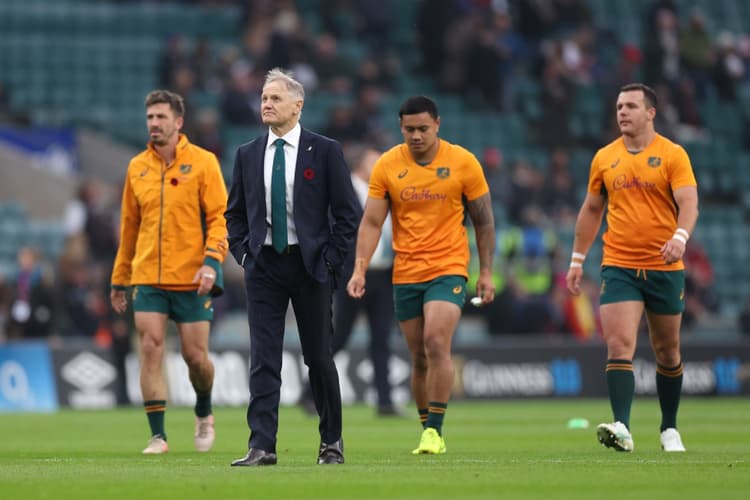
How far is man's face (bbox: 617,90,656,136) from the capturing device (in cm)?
1199

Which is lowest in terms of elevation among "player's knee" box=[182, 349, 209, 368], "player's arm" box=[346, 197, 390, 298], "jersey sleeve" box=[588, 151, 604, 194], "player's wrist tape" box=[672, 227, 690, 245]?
"player's knee" box=[182, 349, 209, 368]

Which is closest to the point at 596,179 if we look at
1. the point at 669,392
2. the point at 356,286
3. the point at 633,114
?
the point at 633,114

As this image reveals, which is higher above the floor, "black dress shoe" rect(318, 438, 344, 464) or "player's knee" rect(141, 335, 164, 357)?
"player's knee" rect(141, 335, 164, 357)

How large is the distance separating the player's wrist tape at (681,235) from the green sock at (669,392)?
1.19 m

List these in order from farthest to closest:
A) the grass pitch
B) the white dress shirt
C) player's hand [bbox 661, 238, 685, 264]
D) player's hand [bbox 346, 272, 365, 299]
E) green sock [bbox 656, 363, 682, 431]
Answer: green sock [bbox 656, 363, 682, 431] → player's hand [bbox 346, 272, 365, 299] → player's hand [bbox 661, 238, 685, 264] → the white dress shirt → the grass pitch

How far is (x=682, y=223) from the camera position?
38.0ft

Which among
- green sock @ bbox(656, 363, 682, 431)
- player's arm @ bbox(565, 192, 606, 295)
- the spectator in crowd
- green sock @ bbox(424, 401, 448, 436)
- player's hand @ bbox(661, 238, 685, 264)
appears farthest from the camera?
the spectator in crowd

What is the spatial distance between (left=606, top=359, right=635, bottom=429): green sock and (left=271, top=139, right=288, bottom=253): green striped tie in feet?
9.39

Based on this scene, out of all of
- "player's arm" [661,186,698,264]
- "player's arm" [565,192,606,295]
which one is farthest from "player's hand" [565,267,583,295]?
"player's arm" [661,186,698,264]

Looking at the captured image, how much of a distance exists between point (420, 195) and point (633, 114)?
1620 mm

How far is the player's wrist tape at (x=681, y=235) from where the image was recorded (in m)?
11.4

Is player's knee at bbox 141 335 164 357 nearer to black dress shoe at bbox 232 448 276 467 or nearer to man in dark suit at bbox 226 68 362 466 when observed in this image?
man in dark suit at bbox 226 68 362 466

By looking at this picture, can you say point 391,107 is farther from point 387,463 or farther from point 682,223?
point 387,463

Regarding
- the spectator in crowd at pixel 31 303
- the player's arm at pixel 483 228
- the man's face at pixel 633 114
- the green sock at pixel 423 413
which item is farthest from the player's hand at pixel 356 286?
the spectator in crowd at pixel 31 303
